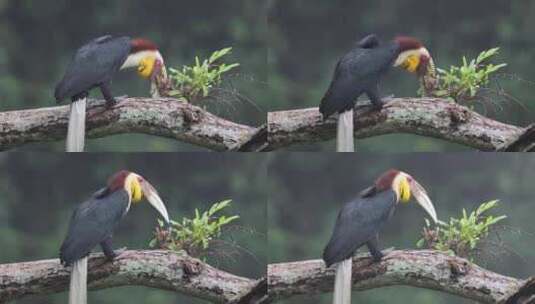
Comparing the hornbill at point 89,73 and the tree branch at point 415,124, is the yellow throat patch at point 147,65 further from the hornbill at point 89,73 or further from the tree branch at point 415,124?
the tree branch at point 415,124

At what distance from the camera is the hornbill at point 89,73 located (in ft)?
17.9

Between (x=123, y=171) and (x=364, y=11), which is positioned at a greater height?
(x=364, y=11)

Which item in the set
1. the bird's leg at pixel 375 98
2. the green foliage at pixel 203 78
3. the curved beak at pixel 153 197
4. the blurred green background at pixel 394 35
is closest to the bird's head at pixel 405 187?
the blurred green background at pixel 394 35

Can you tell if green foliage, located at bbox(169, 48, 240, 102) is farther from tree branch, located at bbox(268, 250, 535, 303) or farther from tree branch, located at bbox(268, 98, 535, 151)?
tree branch, located at bbox(268, 250, 535, 303)

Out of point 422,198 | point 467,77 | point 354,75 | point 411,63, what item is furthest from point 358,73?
point 422,198

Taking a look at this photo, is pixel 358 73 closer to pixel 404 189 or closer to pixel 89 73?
pixel 404 189

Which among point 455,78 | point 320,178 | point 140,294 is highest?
→ point 455,78

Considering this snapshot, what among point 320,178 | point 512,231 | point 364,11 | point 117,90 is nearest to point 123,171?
point 117,90

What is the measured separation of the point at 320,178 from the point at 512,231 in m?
0.82

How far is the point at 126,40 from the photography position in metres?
5.52

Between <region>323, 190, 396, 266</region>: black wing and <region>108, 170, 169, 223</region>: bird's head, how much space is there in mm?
706

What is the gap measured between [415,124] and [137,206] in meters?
1.19

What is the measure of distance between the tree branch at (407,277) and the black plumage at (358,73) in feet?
2.11

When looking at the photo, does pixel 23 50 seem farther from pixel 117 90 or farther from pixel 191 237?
pixel 191 237
